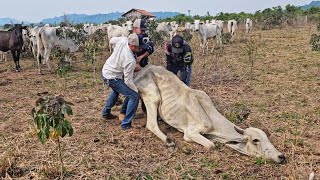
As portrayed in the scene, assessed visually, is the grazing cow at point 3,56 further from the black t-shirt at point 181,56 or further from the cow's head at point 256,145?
the cow's head at point 256,145

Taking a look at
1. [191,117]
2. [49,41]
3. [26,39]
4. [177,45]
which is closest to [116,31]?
[26,39]

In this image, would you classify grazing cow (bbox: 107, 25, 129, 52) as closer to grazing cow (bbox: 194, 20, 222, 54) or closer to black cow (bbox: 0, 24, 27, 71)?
grazing cow (bbox: 194, 20, 222, 54)

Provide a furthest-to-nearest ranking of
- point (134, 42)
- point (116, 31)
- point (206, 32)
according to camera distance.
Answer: point (116, 31) → point (206, 32) → point (134, 42)

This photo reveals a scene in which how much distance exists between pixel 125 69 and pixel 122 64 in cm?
10

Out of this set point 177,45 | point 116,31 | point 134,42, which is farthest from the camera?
point 116,31

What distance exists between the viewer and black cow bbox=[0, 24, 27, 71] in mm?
11789

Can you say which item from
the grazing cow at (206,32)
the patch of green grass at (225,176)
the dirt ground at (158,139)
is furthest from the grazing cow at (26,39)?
the patch of green grass at (225,176)

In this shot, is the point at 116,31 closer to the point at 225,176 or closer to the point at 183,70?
the point at 183,70

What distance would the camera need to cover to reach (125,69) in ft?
17.1

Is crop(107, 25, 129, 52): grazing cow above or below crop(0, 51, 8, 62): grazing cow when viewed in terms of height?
above

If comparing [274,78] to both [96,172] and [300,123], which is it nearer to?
[300,123]

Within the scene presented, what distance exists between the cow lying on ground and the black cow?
24.2 ft

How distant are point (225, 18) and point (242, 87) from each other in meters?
34.8

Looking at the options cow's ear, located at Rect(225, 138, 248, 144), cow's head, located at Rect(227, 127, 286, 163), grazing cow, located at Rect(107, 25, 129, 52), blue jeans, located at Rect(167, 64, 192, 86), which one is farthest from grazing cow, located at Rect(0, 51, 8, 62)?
cow's head, located at Rect(227, 127, 286, 163)
